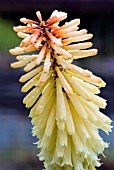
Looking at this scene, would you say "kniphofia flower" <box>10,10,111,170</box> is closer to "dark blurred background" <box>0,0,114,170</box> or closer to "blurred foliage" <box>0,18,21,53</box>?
"dark blurred background" <box>0,0,114,170</box>

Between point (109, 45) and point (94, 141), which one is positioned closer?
point (94, 141)

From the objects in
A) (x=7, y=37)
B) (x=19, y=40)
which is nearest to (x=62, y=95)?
(x=19, y=40)

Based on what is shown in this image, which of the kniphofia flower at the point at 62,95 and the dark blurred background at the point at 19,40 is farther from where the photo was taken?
the dark blurred background at the point at 19,40

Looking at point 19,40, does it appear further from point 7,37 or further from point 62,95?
point 62,95

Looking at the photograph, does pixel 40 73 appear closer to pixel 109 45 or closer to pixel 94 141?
pixel 94 141

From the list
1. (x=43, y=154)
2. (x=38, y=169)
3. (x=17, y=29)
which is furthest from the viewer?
(x=38, y=169)

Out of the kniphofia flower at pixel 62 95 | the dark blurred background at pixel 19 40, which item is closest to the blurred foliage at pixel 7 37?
the dark blurred background at pixel 19 40

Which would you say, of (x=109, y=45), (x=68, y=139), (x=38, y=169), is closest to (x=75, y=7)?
(x=109, y=45)

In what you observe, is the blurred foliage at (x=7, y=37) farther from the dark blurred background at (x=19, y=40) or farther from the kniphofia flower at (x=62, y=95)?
the kniphofia flower at (x=62, y=95)
